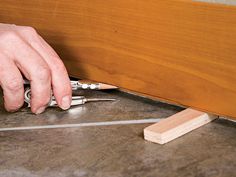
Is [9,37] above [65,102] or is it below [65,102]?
above

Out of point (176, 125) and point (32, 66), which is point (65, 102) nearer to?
point (32, 66)

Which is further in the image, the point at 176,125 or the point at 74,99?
the point at 74,99

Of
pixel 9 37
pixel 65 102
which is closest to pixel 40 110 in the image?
pixel 65 102

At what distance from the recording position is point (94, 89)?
1.37 m

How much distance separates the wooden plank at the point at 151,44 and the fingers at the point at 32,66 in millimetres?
190

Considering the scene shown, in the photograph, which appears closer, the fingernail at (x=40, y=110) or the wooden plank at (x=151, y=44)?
the wooden plank at (x=151, y=44)

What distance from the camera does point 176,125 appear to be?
1.09m

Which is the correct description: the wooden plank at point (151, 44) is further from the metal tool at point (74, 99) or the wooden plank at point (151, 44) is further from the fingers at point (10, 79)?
the fingers at point (10, 79)

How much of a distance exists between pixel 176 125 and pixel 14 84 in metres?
0.36

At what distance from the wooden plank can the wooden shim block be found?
3cm

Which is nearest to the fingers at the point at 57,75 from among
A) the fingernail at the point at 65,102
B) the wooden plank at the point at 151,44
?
the fingernail at the point at 65,102

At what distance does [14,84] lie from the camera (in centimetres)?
119

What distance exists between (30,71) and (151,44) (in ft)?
0.88

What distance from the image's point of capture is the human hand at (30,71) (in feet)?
3.91
